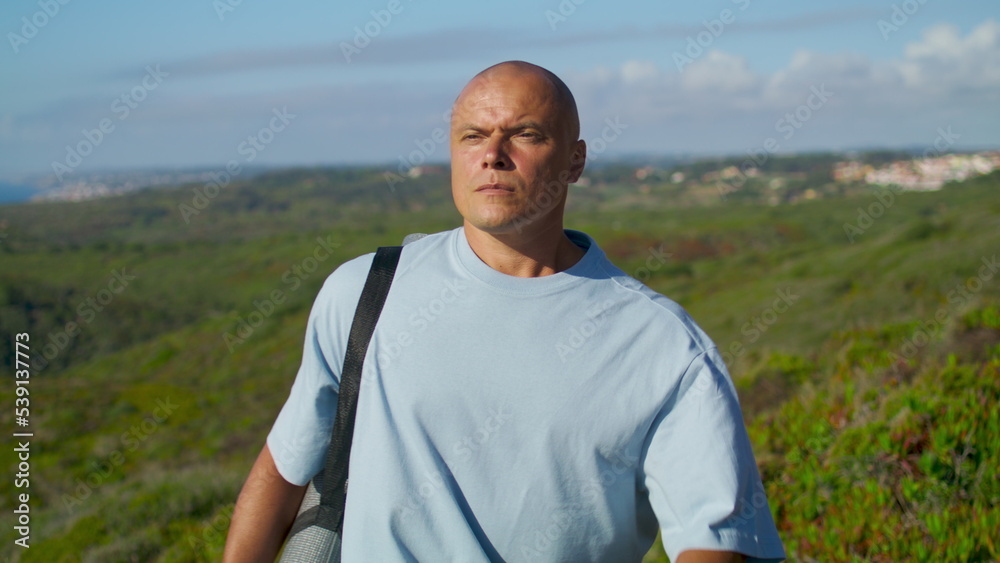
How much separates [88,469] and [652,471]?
15.4 meters

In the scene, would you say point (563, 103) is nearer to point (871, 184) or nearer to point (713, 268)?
point (713, 268)

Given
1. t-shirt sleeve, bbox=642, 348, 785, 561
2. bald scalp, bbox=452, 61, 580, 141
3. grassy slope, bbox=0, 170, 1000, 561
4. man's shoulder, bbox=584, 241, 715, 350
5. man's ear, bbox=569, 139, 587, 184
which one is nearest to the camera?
t-shirt sleeve, bbox=642, 348, 785, 561

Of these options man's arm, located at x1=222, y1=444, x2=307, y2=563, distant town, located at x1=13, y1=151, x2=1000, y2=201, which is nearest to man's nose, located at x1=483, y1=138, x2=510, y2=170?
man's arm, located at x1=222, y1=444, x2=307, y2=563

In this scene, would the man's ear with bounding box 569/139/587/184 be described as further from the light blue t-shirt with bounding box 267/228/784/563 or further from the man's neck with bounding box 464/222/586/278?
the light blue t-shirt with bounding box 267/228/784/563

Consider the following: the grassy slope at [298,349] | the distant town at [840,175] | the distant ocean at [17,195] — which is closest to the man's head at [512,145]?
the grassy slope at [298,349]

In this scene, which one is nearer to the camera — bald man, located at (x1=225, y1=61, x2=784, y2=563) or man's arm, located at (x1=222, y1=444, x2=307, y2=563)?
bald man, located at (x1=225, y1=61, x2=784, y2=563)

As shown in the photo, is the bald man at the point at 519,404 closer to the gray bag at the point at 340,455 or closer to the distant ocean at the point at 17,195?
the gray bag at the point at 340,455

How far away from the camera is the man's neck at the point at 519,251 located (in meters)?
1.84

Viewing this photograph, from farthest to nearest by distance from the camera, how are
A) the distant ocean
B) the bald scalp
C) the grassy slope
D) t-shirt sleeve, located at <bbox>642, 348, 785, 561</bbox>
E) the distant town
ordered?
the distant ocean → the distant town → the grassy slope → the bald scalp → t-shirt sleeve, located at <bbox>642, 348, 785, 561</bbox>

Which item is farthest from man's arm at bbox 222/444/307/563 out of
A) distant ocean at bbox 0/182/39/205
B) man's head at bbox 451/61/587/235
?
distant ocean at bbox 0/182/39/205

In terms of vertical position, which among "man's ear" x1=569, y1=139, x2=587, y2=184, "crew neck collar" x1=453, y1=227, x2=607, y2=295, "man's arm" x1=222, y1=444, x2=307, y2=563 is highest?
"man's ear" x1=569, y1=139, x2=587, y2=184

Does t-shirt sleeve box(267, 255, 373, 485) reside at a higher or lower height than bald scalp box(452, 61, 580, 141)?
lower

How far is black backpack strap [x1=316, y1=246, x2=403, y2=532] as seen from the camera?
69.6 inches

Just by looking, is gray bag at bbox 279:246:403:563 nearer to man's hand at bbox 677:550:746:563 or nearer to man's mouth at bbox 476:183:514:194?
man's mouth at bbox 476:183:514:194
